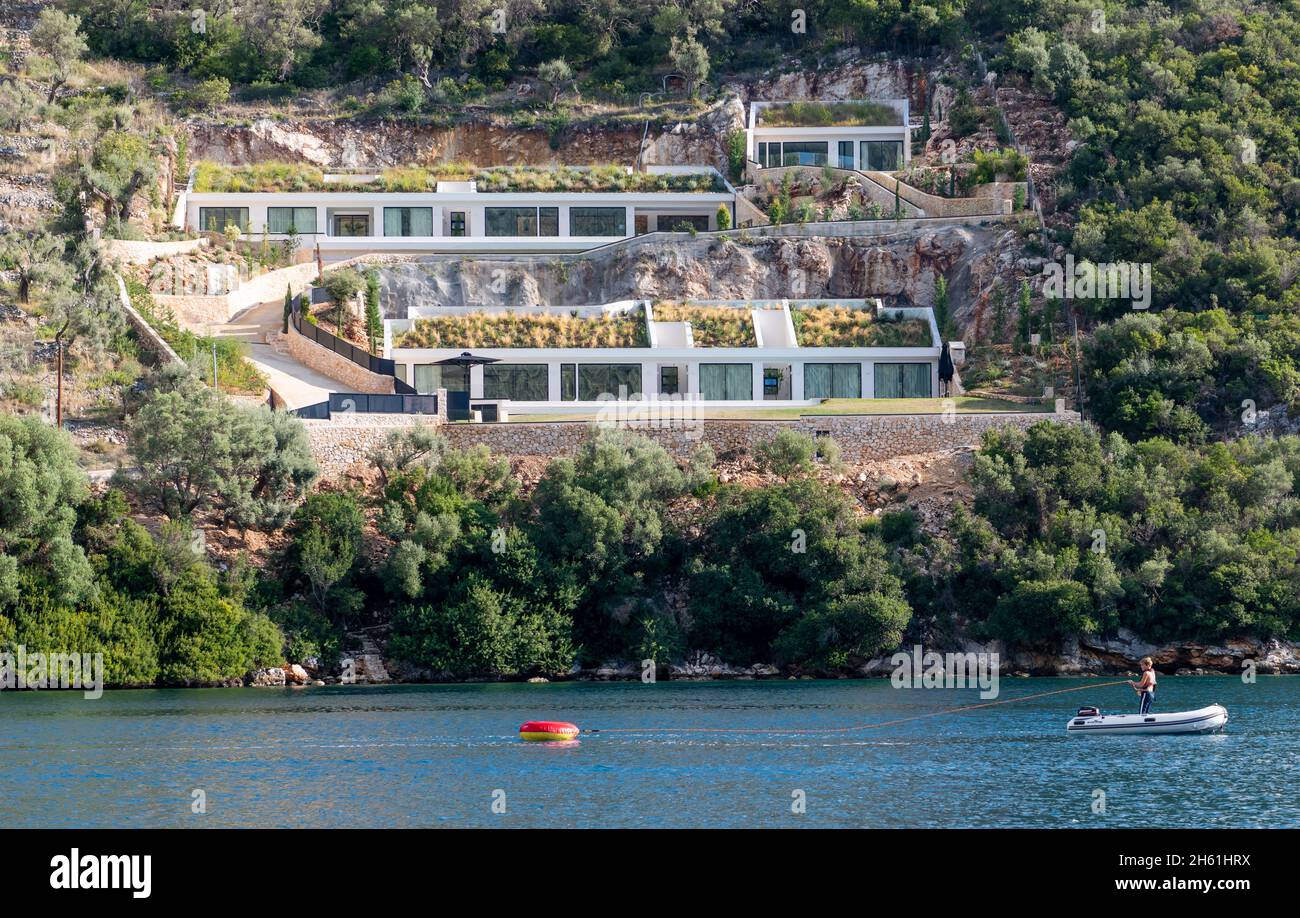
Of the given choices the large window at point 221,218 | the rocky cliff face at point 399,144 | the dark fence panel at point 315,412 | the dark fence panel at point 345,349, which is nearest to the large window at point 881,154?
the rocky cliff face at point 399,144

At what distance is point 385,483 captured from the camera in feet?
230

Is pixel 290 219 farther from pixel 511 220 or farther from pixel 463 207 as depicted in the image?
pixel 511 220

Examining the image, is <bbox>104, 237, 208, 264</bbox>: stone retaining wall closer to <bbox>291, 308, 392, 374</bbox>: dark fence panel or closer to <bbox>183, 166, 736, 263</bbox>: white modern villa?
<bbox>183, 166, 736, 263</bbox>: white modern villa

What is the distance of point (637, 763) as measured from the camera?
4578 cm

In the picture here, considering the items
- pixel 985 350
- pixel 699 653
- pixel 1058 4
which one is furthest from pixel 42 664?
pixel 1058 4

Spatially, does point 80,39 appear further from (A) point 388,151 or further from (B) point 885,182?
(B) point 885,182

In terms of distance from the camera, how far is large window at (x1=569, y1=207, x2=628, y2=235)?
93688mm

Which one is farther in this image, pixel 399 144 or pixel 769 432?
pixel 399 144

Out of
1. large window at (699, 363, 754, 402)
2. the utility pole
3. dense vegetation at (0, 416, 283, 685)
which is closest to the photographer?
dense vegetation at (0, 416, 283, 685)

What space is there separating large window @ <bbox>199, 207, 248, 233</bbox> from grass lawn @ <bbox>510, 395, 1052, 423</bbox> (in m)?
23.7

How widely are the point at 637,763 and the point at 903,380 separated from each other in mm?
36897

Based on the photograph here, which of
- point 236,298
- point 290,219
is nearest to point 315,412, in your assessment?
point 236,298

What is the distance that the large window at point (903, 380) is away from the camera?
7988 cm

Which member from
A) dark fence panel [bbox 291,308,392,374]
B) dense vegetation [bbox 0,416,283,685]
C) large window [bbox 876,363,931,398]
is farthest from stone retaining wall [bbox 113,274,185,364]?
large window [bbox 876,363,931,398]
